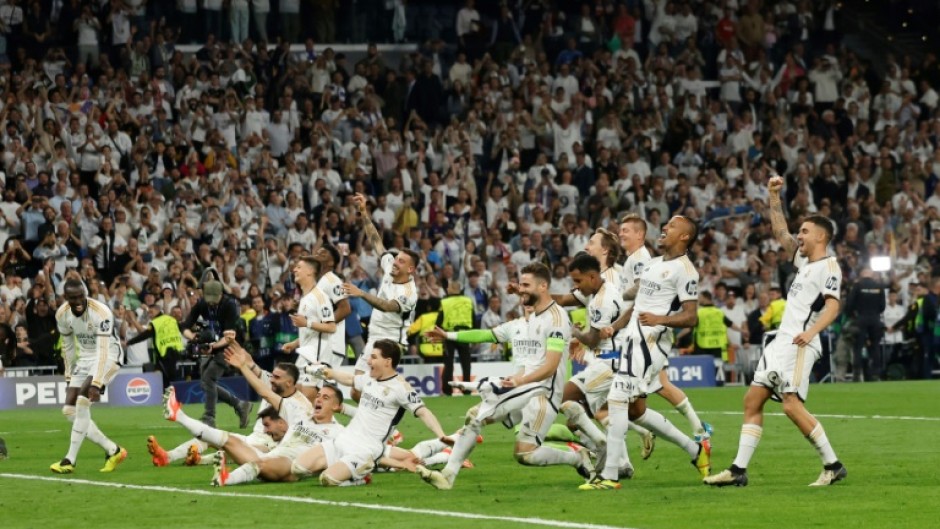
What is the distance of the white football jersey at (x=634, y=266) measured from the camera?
17.1 m

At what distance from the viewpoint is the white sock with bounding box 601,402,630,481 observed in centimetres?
1470

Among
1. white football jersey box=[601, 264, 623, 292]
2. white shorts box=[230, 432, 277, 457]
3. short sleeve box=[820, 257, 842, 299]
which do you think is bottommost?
white shorts box=[230, 432, 277, 457]

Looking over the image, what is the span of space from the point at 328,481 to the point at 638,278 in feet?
11.8

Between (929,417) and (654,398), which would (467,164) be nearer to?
(654,398)

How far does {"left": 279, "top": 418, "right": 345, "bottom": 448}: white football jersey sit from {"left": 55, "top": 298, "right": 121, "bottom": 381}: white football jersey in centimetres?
283

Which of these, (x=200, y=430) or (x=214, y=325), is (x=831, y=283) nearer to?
(x=200, y=430)

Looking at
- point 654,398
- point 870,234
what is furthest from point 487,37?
point 654,398

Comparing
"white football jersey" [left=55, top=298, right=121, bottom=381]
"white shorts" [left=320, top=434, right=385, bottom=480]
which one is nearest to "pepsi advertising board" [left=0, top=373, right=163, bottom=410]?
"white football jersey" [left=55, top=298, right=121, bottom=381]

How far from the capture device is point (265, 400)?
17.0 metres

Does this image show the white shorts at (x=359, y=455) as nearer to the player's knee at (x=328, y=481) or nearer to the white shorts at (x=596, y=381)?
the player's knee at (x=328, y=481)

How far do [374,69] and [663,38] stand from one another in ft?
25.2

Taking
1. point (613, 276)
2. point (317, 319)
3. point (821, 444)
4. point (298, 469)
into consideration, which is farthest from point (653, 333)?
point (317, 319)

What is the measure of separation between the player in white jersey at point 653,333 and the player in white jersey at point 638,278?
0.84 ft

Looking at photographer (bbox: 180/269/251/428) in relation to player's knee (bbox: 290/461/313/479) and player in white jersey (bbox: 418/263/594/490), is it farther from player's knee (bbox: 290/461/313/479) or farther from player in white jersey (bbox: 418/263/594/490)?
player in white jersey (bbox: 418/263/594/490)
